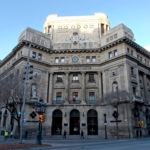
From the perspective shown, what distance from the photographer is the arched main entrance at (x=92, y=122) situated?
50.2 m

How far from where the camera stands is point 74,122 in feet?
168

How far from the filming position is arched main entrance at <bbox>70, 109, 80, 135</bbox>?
50562mm

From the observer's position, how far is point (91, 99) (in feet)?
174

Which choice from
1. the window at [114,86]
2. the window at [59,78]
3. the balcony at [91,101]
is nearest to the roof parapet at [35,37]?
the window at [59,78]

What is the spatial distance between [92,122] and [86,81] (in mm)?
9944

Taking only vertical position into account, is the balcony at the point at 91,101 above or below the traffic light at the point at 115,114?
above

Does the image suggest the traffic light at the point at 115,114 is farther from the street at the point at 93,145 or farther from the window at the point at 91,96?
the street at the point at 93,145

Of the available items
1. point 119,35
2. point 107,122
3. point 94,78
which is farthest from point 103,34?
point 107,122

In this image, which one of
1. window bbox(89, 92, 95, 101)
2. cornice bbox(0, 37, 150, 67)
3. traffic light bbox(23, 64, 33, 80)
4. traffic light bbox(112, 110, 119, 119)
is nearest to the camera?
traffic light bbox(23, 64, 33, 80)

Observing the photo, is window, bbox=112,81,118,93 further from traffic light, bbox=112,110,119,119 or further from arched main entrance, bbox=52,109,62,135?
arched main entrance, bbox=52,109,62,135

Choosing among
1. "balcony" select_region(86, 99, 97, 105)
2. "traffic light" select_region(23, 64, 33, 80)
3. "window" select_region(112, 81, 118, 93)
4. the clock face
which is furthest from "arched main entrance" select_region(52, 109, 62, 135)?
"traffic light" select_region(23, 64, 33, 80)

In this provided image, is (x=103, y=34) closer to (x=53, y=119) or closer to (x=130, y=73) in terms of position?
(x=130, y=73)

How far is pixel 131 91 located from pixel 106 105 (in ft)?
20.9

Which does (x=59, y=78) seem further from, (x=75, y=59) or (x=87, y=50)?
(x=87, y=50)
